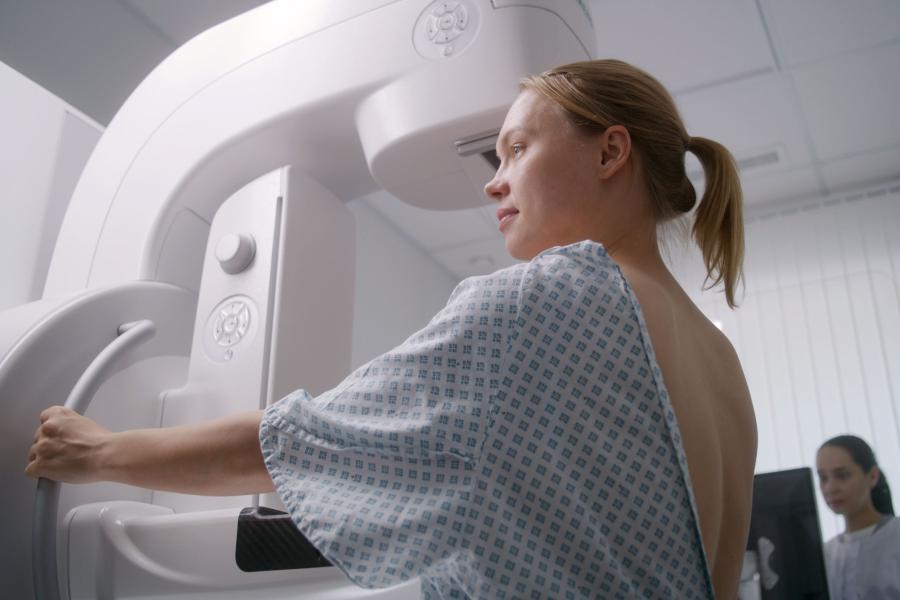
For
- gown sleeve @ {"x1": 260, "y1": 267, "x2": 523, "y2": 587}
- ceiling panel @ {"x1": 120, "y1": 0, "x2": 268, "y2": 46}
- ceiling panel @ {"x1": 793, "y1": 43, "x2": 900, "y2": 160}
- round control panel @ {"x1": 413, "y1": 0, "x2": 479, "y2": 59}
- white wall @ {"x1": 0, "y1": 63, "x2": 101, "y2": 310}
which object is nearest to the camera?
gown sleeve @ {"x1": 260, "y1": 267, "x2": 523, "y2": 587}

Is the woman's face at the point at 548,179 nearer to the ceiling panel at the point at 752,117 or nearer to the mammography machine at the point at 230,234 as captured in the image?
the mammography machine at the point at 230,234

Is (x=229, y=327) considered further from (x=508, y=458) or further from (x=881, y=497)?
(x=881, y=497)

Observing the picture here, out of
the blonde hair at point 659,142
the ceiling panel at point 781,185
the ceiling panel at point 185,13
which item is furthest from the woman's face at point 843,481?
the ceiling panel at point 185,13

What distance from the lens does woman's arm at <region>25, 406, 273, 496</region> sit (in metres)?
0.69

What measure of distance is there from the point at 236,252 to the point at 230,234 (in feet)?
0.15

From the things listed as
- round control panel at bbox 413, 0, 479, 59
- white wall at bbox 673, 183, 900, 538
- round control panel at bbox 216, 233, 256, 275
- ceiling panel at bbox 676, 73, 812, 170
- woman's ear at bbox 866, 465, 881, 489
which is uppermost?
ceiling panel at bbox 676, 73, 812, 170

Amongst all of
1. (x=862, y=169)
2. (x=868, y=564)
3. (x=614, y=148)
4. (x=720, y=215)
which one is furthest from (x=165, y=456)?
(x=862, y=169)

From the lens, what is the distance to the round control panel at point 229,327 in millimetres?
1060

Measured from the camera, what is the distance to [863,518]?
2.89m

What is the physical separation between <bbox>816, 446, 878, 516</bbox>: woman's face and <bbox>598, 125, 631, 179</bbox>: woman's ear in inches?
102

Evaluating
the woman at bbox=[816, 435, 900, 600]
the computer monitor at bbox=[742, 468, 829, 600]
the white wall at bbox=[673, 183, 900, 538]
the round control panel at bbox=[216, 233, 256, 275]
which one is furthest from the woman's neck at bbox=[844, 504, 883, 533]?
the round control panel at bbox=[216, 233, 256, 275]

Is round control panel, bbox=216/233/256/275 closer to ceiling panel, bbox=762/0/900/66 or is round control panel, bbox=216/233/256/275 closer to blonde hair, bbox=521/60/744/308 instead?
blonde hair, bbox=521/60/744/308

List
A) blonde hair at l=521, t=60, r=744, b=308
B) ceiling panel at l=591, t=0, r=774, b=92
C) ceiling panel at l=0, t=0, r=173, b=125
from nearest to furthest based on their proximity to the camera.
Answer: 1. blonde hair at l=521, t=60, r=744, b=308
2. ceiling panel at l=0, t=0, r=173, b=125
3. ceiling panel at l=591, t=0, r=774, b=92

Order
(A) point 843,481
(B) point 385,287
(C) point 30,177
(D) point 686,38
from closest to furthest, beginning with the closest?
(C) point 30,177 < (D) point 686,38 < (A) point 843,481 < (B) point 385,287
